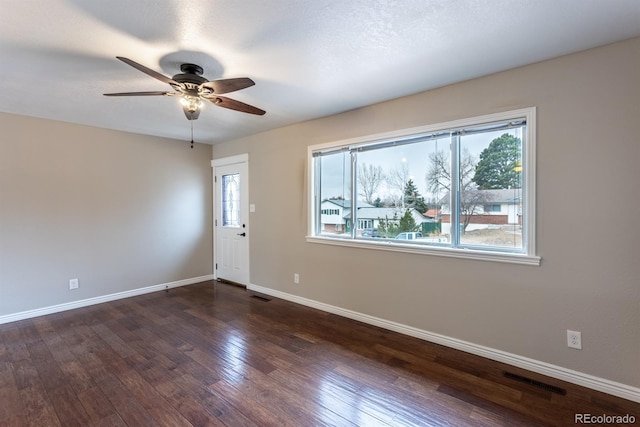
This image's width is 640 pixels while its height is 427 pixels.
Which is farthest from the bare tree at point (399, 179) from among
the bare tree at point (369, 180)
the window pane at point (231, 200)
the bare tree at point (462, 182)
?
the window pane at point (231, 200)

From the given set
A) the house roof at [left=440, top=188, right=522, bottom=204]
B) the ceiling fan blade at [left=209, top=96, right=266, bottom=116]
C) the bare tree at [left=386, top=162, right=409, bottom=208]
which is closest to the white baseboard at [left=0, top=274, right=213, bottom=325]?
the ceiling fan blade at [left=209, top=96, right=266, bottom=116]

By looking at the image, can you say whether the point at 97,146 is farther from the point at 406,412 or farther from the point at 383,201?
the point at 406,412

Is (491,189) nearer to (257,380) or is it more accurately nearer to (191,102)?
(257,380)

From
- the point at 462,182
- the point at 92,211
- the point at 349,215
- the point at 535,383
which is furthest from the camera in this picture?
the point at 92,211

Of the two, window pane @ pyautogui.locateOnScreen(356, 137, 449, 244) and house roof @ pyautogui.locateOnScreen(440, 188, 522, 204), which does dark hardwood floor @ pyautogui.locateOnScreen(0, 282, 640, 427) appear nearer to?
window pane @ pyautogui.locateOnScreen(356, 137, 449, 244)

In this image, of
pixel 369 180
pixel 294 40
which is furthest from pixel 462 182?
pixel 294 40

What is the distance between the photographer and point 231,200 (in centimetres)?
515

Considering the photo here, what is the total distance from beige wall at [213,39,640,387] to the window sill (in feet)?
0.17

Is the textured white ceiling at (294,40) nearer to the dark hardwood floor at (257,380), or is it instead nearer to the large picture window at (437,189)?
the large picture window at (437,189)

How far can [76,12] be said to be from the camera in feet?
5.54

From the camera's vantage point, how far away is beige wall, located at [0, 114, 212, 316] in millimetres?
3527

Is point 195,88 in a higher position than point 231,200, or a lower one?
higher

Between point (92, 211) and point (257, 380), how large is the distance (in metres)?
3.43

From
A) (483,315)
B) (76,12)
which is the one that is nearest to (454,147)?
(483,315)
